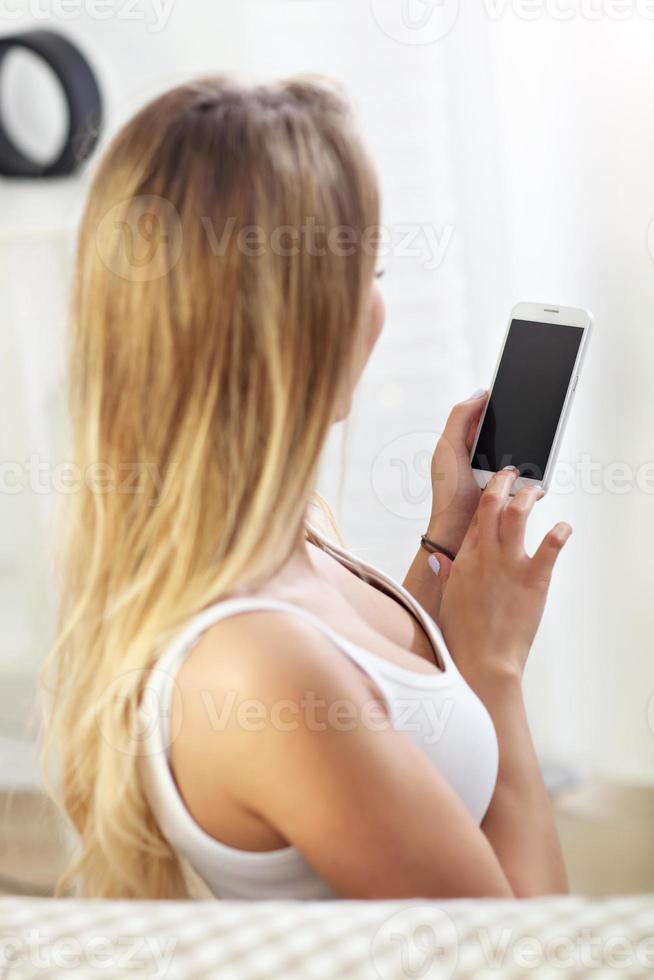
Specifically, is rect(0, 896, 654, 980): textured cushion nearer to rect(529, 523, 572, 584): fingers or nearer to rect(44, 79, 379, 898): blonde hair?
rect(44, 79, 379, 898): blonde hair

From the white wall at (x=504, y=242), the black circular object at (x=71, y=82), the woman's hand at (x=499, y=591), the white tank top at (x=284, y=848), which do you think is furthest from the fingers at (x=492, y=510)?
the black circular object at (x=71, y=82)

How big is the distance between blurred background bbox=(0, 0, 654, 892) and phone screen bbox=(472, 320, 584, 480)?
2.47 feet

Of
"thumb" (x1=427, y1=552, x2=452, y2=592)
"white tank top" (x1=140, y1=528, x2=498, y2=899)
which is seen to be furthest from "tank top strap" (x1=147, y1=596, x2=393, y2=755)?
"thumb" (x1=427, y1=552, x2=452, y2=592)

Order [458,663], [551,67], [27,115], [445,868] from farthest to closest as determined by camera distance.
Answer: [27,115]
[551,67]
[458,663]
[445,868]

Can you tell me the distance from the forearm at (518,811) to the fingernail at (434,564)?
13cm

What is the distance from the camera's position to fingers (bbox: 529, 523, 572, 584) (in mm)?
647

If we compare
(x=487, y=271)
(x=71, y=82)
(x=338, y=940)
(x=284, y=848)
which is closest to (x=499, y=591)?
(x=284, y=848)

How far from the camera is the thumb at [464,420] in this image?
79cm

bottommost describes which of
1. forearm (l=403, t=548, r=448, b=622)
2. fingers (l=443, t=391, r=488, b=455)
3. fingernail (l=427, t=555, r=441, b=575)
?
forearm (l=403, t=548, r=448, b=622)

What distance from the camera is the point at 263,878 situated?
49 centimetres

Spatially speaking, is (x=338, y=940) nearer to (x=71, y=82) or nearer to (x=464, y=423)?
(x=464, y=423)

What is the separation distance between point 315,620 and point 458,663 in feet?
0.67

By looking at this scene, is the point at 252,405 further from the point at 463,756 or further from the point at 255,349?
the point at 463,756

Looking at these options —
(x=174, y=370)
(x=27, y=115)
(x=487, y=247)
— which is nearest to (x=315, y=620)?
(x=174, y=370)
